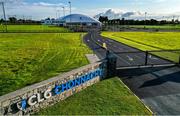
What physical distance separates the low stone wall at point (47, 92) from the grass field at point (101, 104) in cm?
35

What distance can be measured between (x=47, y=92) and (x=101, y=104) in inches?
109

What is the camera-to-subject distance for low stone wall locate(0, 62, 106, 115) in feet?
24.9

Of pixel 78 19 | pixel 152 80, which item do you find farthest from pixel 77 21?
pixel 152 80

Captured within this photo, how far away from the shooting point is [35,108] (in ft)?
28.6

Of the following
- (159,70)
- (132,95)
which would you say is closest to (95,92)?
(132,95)

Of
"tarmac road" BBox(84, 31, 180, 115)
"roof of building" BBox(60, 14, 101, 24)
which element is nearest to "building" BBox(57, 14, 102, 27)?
"roof of building" BBox(60, 14, 101, 24)

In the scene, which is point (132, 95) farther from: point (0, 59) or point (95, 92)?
point (0, 59)

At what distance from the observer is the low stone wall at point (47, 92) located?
7599mm

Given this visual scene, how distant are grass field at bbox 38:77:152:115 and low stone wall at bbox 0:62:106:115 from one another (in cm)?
35

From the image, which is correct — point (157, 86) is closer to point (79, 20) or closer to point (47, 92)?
point (47, 92)

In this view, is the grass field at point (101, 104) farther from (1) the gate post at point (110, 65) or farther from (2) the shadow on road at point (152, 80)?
(1) the gate post at point (110, 65)

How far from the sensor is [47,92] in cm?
915

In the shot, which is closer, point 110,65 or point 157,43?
point 110,65

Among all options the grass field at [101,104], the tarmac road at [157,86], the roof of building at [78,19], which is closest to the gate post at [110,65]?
the tarmac road at [157,86]
